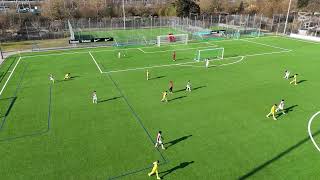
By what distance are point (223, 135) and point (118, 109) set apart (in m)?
11.0

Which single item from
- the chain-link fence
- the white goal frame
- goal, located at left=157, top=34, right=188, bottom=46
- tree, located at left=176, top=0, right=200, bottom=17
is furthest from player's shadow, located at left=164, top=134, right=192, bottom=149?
tree, located at left=176, top=0, right=200, bottom=17

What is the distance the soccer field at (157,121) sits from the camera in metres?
18.6

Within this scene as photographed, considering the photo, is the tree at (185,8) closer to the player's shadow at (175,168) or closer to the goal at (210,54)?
the goal at (210,54)

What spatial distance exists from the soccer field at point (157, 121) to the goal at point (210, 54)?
2.10 meters

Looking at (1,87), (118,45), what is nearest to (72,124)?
(1,87)

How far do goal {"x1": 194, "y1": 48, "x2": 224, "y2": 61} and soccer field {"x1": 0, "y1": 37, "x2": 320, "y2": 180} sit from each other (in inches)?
82.6

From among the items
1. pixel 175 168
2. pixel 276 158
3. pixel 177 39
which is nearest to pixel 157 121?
pixel 175 168

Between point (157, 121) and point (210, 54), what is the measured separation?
89.1 ft

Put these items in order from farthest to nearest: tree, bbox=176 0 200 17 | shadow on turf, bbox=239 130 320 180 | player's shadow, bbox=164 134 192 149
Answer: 1. tree, bbox=176 0 200 17
2. player's shadow, bbox=164 134 192 149
3. shadow on turf, bbox=239 130 320 180

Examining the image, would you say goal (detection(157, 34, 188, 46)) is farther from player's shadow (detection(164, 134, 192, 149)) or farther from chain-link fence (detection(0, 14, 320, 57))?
player's shadow (detection(164, 134, 192, 149))

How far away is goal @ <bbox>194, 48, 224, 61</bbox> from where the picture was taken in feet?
151

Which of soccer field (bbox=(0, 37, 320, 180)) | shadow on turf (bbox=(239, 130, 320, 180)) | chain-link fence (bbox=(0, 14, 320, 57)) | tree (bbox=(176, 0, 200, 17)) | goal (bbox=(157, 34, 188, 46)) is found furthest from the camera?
tree (bbox=(176, 0, 200, 17))

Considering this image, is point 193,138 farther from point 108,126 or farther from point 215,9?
point 215,9

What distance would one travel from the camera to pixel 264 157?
64.2 feet
